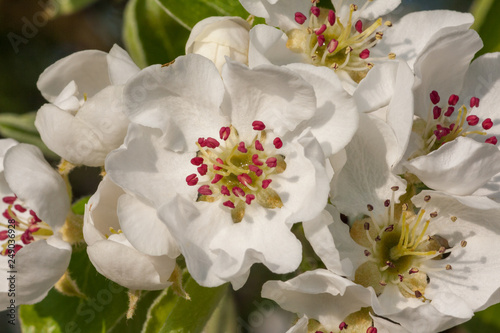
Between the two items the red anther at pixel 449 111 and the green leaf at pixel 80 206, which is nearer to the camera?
the red anther at pixel 449 111

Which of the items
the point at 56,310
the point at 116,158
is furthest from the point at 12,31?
the point at 116,158

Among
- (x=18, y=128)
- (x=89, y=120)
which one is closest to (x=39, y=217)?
(x=89, y=120)

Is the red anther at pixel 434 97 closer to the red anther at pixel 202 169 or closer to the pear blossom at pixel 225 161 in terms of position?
the pear blossom at pixel 225 161

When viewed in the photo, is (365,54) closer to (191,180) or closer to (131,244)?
(191,180)

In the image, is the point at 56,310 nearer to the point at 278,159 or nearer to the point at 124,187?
the point at 124,187

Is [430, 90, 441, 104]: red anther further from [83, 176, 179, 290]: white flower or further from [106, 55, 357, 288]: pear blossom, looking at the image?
[83, 176, 179, 290]: white flower

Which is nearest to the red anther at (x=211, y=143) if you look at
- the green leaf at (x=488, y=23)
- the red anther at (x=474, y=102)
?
the red anther at (x=474, y=102)
